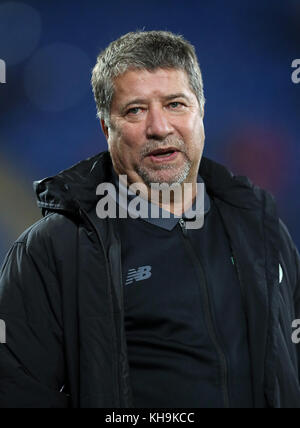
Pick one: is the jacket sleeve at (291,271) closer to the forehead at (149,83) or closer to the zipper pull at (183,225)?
the zipper pull at (183,225)

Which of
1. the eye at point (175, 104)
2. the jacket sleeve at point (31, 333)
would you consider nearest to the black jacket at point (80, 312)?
the jacket sleeve at point (31, 333)

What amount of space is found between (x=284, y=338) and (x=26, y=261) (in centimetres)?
52

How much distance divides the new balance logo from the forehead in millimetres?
339

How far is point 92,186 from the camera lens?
1185 millimetres

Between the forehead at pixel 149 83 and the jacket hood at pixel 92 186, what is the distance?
6.5 inches

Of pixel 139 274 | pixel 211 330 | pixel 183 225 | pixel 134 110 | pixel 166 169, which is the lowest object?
pixel 211 330

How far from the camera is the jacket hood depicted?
113cm

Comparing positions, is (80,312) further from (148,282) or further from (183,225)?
(183,225)

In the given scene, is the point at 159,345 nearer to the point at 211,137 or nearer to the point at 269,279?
the point at 269,279

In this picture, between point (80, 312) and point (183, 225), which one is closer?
point (80, 312)

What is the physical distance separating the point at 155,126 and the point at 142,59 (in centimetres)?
14

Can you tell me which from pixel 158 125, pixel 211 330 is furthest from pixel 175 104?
pixel 211 330
